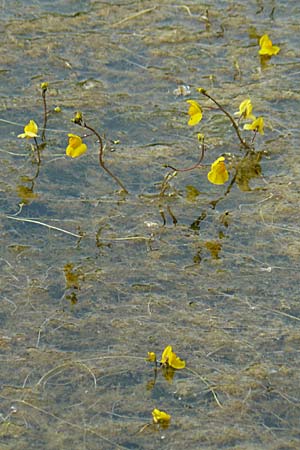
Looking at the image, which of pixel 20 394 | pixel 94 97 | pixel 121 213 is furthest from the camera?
pixel 94 97

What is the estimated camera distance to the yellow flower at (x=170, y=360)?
11.0 ft

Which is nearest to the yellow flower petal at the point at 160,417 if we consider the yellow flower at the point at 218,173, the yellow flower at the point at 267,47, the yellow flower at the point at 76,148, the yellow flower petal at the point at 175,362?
the yellow flower petal at the point at 175,362

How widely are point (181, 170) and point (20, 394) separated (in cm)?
137

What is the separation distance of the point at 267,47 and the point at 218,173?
1.11 metres

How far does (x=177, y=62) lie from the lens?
503 cm

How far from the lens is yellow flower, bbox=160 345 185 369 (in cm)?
335

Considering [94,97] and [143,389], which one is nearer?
[143,389]

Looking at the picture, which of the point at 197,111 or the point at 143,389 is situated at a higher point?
the point at 197,111

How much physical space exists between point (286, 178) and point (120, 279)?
94cm

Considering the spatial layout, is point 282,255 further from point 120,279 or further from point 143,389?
point 143,389

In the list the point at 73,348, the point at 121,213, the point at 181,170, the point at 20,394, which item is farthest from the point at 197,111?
the point at 20,394

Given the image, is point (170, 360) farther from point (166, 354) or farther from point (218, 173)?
point (218, 173)

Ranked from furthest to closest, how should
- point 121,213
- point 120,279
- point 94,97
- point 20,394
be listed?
point 94,97 → point 121,213 → point 120,279 → point 20,394

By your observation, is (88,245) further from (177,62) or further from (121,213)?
(177,62)
